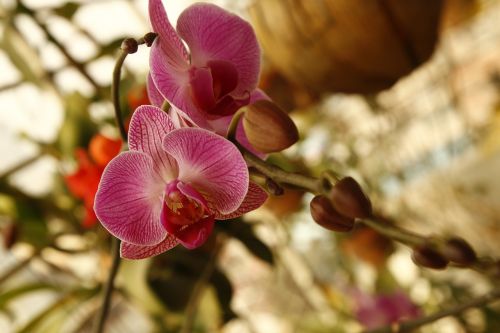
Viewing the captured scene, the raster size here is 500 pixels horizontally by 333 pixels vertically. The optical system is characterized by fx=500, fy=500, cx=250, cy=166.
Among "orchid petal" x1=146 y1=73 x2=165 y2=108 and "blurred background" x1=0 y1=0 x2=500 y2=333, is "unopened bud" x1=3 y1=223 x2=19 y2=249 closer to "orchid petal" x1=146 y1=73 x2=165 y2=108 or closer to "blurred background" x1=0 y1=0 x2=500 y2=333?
"blurred background" x1=0 y1=0 x2=500 y2=333

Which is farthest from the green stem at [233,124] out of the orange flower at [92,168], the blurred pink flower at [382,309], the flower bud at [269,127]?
the blurred pink flower at [382,309]

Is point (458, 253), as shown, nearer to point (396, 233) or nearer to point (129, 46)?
point (396, 233)

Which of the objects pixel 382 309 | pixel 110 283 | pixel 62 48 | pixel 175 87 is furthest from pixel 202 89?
pixel 382 309

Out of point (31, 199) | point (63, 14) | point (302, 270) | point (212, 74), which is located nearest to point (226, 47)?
point (212, 74)

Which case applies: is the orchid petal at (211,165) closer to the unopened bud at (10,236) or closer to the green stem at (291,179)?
the green stem at (291,179)

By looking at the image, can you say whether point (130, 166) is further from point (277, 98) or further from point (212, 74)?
point (277, 98)

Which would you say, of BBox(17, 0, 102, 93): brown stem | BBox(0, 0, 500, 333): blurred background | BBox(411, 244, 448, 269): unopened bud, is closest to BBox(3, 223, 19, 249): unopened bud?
BBox(0, 0, 500, 333): blurred background
